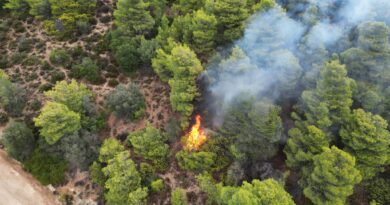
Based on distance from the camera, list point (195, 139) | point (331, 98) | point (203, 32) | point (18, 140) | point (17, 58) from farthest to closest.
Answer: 1. point (17, 58)
2. point (18, 140)
3. point (203, 32)
4. point (195, 139)
5. point (331, 98)

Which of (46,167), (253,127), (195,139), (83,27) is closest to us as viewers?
(253,127)

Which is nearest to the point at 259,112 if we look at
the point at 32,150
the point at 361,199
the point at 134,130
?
the point at 361,199

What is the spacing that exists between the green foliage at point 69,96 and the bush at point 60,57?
10991mm

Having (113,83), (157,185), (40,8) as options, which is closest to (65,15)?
(40,8)

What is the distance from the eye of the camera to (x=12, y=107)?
4756 cm

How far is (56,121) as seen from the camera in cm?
3972

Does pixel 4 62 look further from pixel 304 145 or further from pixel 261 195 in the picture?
pixel 304 145

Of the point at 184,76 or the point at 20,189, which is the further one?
the point at 20,189

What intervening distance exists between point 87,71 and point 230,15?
2214 cm

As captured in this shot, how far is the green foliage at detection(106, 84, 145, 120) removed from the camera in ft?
145

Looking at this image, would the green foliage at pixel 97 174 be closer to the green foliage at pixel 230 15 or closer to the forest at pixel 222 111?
the forest at pixel 222 111

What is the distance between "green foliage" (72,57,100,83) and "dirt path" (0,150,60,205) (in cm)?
1470

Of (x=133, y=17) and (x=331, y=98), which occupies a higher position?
(x=331, y=98)

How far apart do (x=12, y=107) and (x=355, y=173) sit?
42331mm
